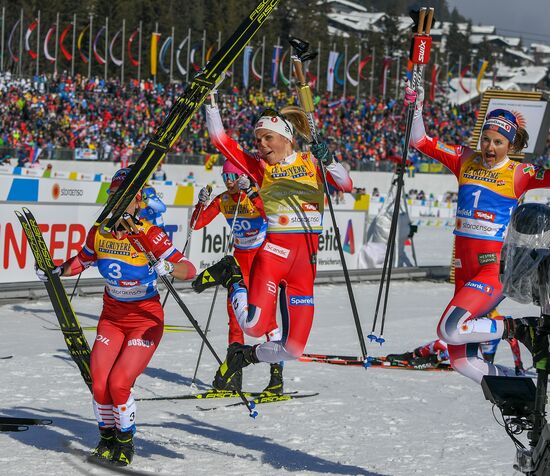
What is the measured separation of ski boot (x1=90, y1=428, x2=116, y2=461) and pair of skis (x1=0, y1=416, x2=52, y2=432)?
979mm

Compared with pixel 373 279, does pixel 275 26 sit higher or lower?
higher

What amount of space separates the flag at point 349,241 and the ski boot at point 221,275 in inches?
503

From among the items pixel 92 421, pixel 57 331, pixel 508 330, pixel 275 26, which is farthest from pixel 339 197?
pixel 275 26

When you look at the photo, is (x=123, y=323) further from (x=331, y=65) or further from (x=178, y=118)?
(x=331, y=65)

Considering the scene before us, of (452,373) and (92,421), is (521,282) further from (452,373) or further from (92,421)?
(452,373)

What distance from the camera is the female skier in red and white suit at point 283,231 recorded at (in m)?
7.49

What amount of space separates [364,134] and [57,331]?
43805mm

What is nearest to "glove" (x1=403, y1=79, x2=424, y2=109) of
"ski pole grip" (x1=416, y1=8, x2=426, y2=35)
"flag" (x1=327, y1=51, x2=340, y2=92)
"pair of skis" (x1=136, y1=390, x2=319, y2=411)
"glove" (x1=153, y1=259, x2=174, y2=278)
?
"ski pole grip" (x1=416, y1=8, x2=426, y2=35)

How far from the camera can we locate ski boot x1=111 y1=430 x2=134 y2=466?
6625mm

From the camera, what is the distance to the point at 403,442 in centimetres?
755

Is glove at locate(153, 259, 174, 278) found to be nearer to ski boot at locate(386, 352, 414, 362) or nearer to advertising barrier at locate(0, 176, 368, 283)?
ski boot at locate(386, 352, 414, 362)

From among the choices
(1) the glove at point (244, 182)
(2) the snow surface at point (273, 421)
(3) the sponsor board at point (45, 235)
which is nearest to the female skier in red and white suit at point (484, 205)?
(2) the snow surface at point (273, 421)

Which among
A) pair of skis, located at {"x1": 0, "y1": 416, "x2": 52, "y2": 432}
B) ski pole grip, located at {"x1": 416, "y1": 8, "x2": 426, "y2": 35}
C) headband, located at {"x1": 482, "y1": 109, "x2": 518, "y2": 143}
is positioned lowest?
pair of skis, located at {"x1": 0, "y1": 416, "x2": 52, "y2": 432}

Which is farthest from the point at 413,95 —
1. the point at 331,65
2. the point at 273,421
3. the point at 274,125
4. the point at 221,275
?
the point at 331,65
